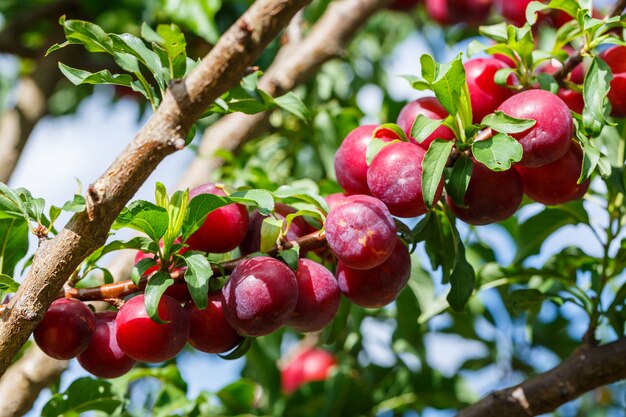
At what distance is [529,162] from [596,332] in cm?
36

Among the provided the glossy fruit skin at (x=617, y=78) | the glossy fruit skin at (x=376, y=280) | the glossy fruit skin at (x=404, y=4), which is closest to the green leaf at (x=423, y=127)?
the glossy fruit skin at (x=376, y=280)

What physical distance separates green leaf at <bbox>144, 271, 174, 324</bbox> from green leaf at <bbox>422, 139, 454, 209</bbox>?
26 centimetres

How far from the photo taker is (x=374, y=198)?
2.80ft

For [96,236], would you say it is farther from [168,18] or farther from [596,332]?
[168,18]

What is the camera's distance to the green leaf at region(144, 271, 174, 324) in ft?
2.54

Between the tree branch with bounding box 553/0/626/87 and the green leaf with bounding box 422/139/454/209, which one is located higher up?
the green leaf with bounding box 422/139/454/209

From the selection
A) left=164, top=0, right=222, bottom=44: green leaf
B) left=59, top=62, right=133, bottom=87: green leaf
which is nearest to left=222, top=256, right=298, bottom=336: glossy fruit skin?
left=59, top=62, right=133, bottom=87: green leaf

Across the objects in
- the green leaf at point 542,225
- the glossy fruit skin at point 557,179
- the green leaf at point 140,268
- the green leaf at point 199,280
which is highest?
the green leaf at point 140,268

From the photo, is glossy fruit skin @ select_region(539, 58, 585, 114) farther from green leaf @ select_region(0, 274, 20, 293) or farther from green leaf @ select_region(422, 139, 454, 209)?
green leaf @ select_region(0, 274, 20, 293)

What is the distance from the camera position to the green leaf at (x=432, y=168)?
2.63 feet

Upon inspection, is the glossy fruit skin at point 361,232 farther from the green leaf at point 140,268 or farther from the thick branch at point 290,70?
the thick branch at point 290,70

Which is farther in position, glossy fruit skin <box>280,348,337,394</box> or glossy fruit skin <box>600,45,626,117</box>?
glossy fruit skin <box>280,348,337,394</box>

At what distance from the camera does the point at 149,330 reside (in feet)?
2.68

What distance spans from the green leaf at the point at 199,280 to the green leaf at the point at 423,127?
0.80 feet
